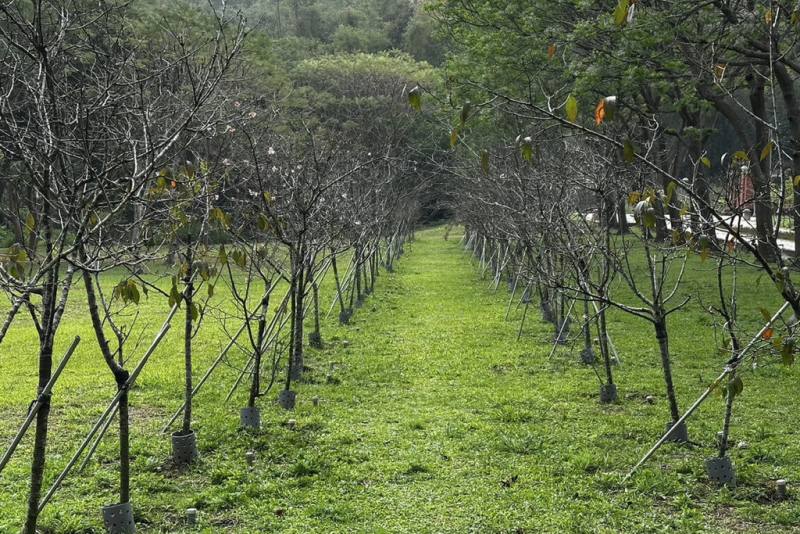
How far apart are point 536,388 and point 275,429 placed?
302 centimetres

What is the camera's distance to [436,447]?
6.88 metres

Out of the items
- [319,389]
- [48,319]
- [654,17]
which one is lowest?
[319,389]

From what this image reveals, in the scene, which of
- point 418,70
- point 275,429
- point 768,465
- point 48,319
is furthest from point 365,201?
point 418,70

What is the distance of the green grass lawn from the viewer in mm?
5332

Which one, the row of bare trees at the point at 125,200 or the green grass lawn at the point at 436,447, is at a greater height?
the row of bare trees at the point at 125,200

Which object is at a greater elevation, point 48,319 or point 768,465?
point 48,319

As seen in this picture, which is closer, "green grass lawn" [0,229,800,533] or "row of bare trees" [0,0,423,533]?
"row of bare trees" [0,0,423,533]

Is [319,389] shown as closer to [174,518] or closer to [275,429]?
[275,429]

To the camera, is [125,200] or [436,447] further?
[436,447]

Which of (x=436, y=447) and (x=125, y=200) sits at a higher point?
(x=125, y=200)

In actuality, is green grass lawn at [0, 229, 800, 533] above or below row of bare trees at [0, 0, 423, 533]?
below

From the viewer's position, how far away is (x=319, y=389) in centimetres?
935

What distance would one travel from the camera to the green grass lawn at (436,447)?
533 centimetres

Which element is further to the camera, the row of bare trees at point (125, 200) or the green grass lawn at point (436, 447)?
the green grass lawn at point (436, 447)
